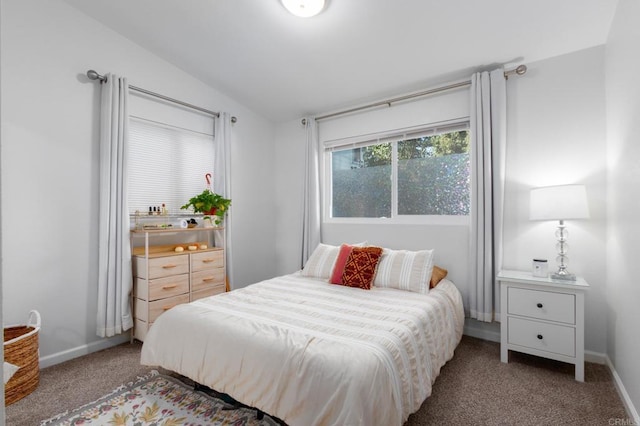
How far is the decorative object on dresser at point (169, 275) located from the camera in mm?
2955

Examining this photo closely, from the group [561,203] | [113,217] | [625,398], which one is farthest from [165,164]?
[625,398]

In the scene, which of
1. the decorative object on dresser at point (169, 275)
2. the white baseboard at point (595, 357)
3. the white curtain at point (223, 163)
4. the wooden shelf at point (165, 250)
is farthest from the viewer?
the white curtain at point (223, 163)

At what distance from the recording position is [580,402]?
2090 millimetres

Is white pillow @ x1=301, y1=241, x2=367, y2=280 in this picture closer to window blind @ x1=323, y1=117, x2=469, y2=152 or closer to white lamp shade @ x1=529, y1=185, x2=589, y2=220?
window blind @ x1=323, y1=117, x2=469, y2=152

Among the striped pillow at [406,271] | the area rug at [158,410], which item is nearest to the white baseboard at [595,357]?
the striped pillow at [406,271]

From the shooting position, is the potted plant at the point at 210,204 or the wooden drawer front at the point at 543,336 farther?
the potted plant at the point at 210,204

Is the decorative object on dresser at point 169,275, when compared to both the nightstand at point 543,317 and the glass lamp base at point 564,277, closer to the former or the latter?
the nightstand at point 543,317

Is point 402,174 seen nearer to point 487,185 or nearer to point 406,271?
point 487,185

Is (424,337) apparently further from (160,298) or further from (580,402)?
(160,298)

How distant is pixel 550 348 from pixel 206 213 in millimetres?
3211

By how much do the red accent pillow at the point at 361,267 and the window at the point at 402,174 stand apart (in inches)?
30.6

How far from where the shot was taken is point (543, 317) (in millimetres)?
2436

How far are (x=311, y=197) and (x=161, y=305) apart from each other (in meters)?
1.96

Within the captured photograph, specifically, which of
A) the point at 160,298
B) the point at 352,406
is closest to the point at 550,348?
the point at 352,406
